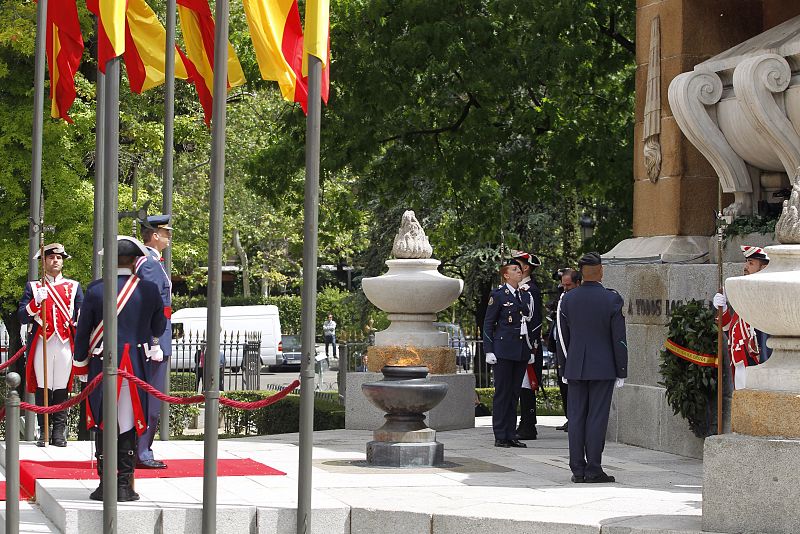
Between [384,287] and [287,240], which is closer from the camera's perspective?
[384,287]

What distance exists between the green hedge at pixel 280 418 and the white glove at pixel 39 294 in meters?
4.23

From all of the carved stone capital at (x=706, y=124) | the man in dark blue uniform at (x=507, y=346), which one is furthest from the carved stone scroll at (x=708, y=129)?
the man in dark blue uniform at (x=507, y=346)

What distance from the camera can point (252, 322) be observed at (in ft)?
144

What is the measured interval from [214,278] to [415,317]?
6189 millimetres

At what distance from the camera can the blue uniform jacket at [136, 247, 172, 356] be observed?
10.2m

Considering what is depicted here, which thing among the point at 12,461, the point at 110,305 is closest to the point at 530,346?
the point at 110,305

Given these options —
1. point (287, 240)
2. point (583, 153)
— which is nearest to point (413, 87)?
point (583, 153)

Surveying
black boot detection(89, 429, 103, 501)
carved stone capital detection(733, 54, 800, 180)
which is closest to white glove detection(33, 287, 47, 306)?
black boot detection(89, 429, 103, 501)

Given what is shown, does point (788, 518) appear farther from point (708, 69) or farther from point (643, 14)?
point (643, 14)

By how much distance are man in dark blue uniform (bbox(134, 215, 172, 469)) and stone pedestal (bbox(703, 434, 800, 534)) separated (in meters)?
4.02

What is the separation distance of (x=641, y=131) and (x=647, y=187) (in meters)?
0.60

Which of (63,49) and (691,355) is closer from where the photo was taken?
(691,355)

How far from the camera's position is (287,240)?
5253 cm

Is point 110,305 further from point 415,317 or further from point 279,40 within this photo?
point 415,317
